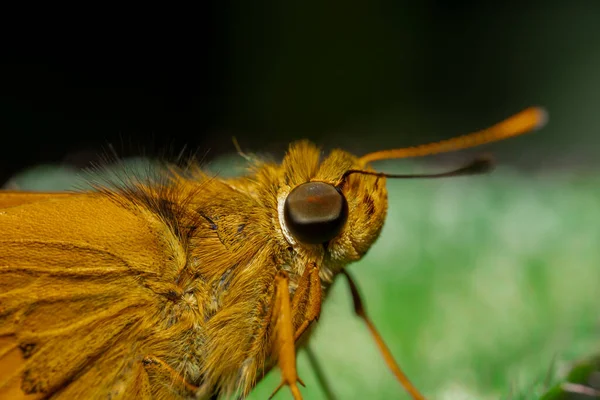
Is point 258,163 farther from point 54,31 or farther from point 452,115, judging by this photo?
point 54,31

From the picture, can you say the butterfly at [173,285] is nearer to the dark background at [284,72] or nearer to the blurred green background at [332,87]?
the blurred green background at [332,87]

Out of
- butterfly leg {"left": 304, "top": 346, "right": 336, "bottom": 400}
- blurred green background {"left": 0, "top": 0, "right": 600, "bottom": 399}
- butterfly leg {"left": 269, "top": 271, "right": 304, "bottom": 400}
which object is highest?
blurred green background {"left": 0, "top": 0, "right": 600, "bottom": 399}

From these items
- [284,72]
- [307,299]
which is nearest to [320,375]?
[307,299]

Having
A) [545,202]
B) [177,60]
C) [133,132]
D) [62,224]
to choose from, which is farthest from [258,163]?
[133,132]

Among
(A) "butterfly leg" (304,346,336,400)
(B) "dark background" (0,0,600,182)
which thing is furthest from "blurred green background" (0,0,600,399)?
(A) "butterfly leg" (304,346,336,400)

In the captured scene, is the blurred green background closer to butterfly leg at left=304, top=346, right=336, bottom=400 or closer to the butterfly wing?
butterfly leg at left=304, top=346, right=336, bottom=400

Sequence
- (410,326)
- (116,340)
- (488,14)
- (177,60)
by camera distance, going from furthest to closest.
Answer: (488,14), (177,60), (410,326), (116,340)
